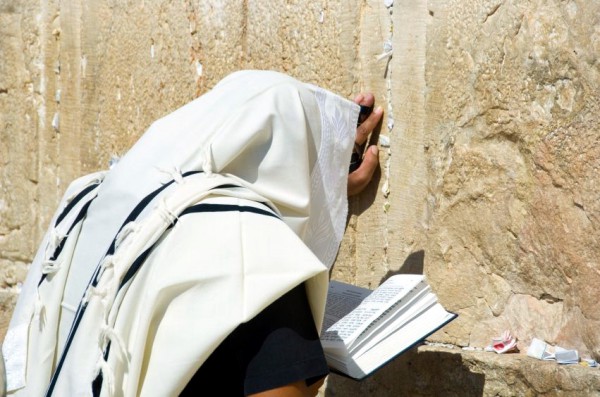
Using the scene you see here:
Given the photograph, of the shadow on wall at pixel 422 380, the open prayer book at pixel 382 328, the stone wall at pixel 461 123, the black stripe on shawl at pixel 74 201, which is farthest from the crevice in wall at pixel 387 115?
the black stripe on shawl at pixel 74 201

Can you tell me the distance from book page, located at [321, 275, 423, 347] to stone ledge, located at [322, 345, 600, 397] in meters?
0.27

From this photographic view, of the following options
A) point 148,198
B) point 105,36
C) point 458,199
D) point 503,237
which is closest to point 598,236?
point 503,237

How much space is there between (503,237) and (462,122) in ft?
0.96

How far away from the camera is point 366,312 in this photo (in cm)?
193

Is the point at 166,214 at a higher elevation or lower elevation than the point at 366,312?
higher

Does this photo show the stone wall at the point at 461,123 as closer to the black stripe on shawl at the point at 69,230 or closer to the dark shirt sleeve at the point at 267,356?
the dark shirt sleeve at the point at 267,356

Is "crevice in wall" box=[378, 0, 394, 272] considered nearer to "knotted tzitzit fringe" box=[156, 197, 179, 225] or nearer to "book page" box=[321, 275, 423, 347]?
"book page" box=[321, 275, 423, 347]

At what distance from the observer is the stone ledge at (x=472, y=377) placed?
192cm

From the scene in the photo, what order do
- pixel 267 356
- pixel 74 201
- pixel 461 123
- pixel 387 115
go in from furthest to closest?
pixel 387 115 → pixel 461 123 → pixel 74 201 → pixel 267 356

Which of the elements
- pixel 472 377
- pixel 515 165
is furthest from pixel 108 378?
pixel 515 165

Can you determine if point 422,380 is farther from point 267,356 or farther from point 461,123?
point 267,356

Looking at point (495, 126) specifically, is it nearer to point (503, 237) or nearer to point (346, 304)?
point (503, 237)

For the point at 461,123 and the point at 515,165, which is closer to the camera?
the point at 515,165

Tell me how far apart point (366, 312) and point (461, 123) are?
1.93ft
